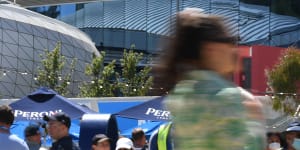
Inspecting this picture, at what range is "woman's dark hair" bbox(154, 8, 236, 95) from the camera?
2611 mm

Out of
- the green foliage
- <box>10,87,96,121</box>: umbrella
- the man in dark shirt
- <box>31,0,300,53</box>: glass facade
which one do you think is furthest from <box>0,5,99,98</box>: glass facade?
the man in dark shirt

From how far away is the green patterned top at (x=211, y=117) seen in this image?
8.07 ft

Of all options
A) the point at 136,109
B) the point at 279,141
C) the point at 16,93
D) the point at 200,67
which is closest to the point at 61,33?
the point at 16,93

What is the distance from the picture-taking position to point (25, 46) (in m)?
53.3

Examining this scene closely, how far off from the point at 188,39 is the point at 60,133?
3.66 meters

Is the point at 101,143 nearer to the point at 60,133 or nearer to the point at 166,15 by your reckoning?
the point at 60,133

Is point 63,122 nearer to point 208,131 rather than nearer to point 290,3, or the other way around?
point 208,131

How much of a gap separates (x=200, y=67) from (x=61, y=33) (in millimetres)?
54121

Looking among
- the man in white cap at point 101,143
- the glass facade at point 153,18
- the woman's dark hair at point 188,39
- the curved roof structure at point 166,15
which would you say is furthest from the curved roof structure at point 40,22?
the woman's dark hair at point 188,39

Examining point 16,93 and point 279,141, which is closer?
point 279,141

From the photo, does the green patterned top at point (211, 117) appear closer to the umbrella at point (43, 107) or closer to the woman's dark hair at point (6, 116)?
the woman's dark hair at point (6, 116)

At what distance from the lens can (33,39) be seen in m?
53.7

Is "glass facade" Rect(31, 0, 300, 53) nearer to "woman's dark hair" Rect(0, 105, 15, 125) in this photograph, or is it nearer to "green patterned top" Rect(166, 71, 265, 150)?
"woman's dark hair" Rect(0, 105, 15, 125)

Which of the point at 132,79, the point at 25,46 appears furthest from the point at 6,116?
the point at 25,46
